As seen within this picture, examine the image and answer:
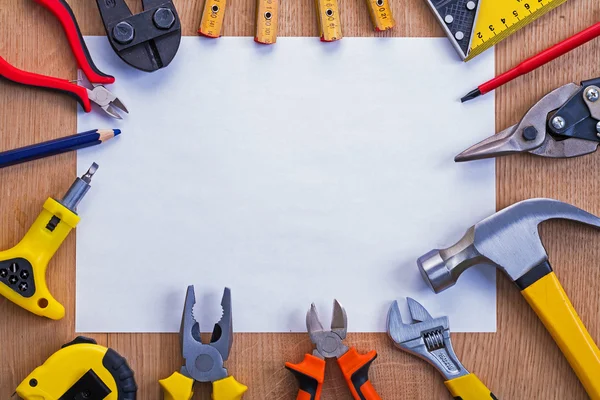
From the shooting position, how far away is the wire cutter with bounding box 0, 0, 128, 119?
35.5 inches

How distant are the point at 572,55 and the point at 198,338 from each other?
0.69 m

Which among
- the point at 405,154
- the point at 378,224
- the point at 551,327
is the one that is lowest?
the point at 551,327

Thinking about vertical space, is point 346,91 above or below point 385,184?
above

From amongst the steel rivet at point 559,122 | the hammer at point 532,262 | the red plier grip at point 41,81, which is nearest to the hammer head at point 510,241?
the hammer at point 532,262

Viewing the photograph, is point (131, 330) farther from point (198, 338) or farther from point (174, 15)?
point (174, 15)

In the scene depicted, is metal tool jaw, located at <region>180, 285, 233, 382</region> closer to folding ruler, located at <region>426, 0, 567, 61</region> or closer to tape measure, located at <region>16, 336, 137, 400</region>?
tape measure, located at <region>16, 336, 137, 400</region>

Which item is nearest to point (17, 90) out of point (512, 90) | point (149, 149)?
point (149, 149)

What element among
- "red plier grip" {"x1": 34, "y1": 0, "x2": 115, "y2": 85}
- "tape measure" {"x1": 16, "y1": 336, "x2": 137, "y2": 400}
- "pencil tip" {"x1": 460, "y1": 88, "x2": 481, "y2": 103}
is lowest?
"tape measure" {"x1": 16, "y1": 336, "x2": 137, "y2": 400}

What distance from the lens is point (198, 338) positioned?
0.90m

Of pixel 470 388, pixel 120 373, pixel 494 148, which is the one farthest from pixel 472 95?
pixel 120 373

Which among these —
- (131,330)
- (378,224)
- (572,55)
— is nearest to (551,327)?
(378,224)

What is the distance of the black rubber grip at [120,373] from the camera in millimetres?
882

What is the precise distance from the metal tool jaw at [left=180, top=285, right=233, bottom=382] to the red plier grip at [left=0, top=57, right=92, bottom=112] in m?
0.33

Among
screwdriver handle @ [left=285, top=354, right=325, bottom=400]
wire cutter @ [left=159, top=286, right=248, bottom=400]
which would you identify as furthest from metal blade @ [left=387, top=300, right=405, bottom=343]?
wire cutter @ [left=159, top=286, right=248, bottom=400]
